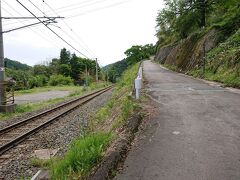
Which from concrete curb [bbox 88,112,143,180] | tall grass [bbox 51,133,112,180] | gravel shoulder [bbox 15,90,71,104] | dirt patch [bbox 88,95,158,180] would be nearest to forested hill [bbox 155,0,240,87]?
dirt patch [bbox 88,95,158,180]

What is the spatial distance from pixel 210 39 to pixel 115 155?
97.5 feet

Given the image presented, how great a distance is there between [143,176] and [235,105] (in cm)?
745

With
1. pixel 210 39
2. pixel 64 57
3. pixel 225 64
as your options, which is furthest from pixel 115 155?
pixel 64 57

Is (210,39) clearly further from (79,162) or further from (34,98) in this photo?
(79,162)

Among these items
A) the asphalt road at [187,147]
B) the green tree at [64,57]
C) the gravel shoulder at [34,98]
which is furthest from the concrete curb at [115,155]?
the green tree at [64,57]

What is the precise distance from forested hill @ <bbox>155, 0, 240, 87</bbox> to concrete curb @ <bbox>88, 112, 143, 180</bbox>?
39.2ft

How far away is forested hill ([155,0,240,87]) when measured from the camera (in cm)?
2366

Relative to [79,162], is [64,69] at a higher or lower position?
Answer: higher

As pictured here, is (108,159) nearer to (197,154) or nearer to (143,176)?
(143,176)

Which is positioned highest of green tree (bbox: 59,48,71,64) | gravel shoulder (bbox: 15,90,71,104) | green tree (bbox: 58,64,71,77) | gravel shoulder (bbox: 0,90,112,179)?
green tree (bbox: 59,48,71,64)

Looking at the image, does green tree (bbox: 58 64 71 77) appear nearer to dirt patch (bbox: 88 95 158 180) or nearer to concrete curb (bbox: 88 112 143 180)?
dirt patch (bbox: 88 95 158 180)

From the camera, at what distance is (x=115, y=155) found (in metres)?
5.99

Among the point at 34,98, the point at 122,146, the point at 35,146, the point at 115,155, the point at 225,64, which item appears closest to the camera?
the point at 115,155

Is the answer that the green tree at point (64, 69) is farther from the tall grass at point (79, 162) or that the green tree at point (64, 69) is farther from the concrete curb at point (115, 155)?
the tall grass at point (79, 162)
